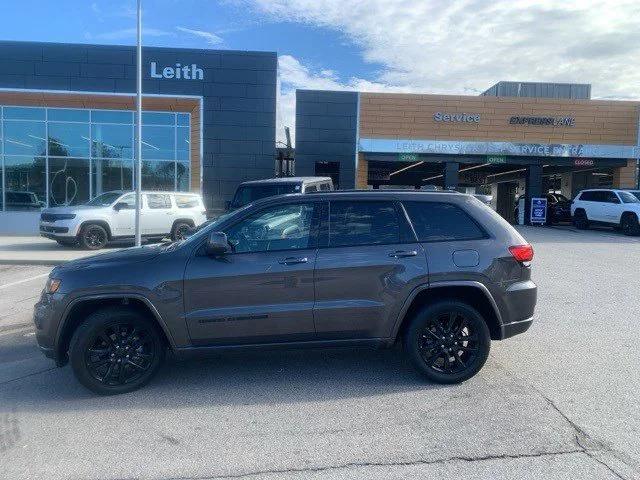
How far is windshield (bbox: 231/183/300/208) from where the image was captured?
37.6 ft

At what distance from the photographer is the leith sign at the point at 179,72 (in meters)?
20.4

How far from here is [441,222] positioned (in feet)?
15.3

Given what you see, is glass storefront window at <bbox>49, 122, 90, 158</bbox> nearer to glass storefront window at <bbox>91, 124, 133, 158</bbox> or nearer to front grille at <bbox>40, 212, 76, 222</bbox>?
glass storefront window at <bbox>91, 124, 133, 158</bbox>

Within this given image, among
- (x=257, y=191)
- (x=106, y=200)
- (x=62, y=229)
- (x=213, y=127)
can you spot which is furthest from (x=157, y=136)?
(x=257, y=191)

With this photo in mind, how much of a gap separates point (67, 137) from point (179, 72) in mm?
5470

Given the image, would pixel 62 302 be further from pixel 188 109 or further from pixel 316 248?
pixel 188 109

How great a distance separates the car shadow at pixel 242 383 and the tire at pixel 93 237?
33.5 feet

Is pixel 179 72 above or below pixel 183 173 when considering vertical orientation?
above

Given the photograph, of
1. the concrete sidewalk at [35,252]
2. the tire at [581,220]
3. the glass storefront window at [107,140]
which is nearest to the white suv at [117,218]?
the concrete sidewalk at [35,252]

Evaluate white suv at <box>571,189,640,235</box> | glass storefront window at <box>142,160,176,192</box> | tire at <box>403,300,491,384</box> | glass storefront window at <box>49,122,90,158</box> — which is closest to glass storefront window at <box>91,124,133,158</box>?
glass storefront window at <box>49,122,90,158</box>

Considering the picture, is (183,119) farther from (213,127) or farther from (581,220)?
(581,220)

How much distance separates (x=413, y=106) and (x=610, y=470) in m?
21.6

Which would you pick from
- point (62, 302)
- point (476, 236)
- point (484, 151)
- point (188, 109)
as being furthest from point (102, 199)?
point (484, 151)

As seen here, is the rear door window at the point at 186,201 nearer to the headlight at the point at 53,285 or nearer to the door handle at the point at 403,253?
the headlight at the point at 53,285
